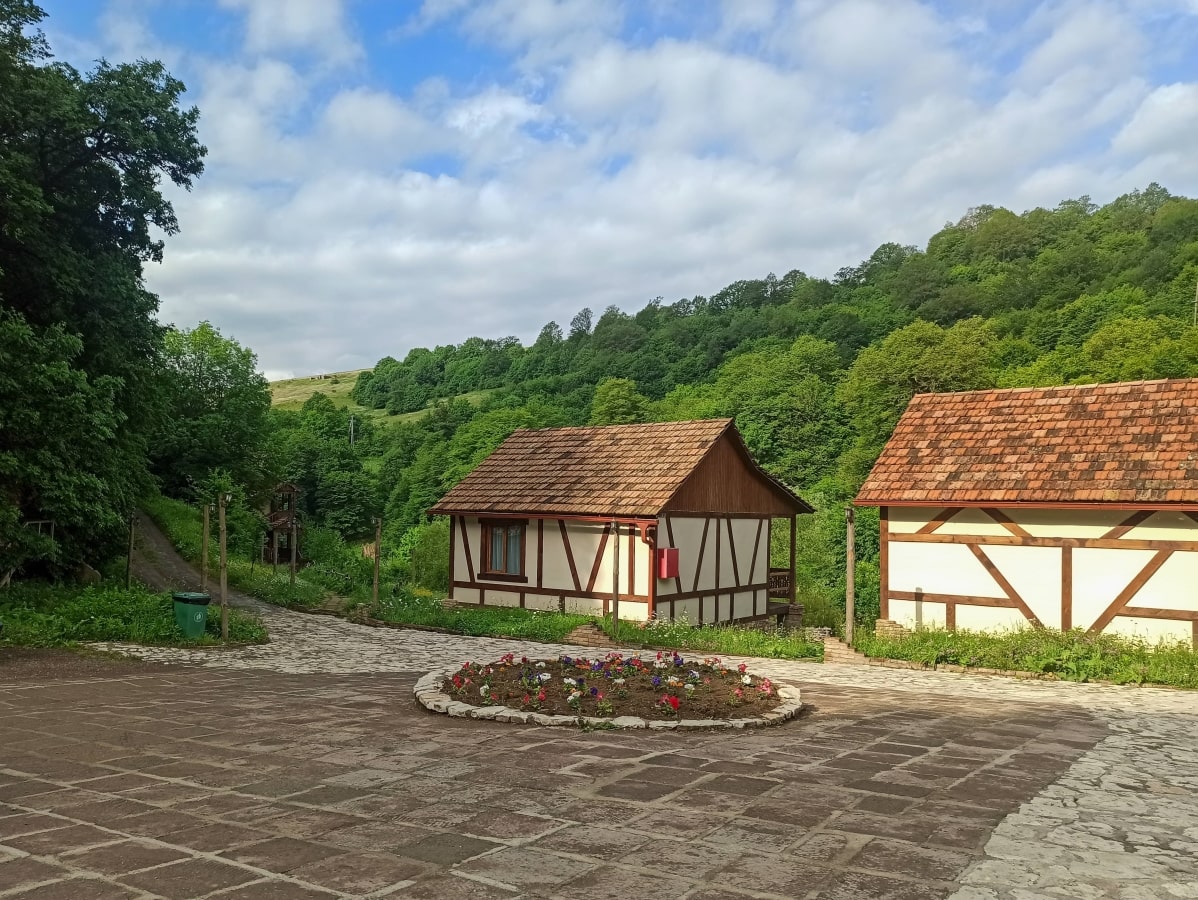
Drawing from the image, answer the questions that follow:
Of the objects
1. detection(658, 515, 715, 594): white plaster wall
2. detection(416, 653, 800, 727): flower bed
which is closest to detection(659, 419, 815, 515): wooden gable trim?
detection(658, 515, 715, 594): white plaster wall

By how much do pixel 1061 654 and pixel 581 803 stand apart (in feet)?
34.0

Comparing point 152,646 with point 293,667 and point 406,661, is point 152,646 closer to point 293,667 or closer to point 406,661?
point 293,667

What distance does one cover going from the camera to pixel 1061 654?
537 inches

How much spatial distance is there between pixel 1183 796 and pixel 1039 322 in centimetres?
5072

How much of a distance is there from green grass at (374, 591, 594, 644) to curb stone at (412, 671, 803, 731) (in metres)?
8.64

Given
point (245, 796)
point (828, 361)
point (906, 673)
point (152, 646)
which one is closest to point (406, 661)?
point (152, 646)

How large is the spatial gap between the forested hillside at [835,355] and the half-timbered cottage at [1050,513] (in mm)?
17854

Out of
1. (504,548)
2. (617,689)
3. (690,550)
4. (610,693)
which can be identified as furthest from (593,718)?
(504,548)

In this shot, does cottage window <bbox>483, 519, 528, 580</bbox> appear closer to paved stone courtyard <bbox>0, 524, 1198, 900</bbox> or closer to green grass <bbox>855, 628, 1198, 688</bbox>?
green grass <bbox>855, 628, 1198, 688</bbox>

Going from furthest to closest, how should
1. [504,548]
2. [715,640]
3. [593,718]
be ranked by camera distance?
[504,548] < [715,640] < [593,718]

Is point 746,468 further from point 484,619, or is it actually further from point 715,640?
point 484,619

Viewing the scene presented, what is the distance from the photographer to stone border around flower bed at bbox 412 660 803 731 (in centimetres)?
862

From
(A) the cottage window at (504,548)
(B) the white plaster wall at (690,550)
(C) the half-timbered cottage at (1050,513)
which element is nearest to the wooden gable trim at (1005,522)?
(C) the half-timbered cottage at (1050,513)

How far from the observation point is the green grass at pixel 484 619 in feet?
61.1
